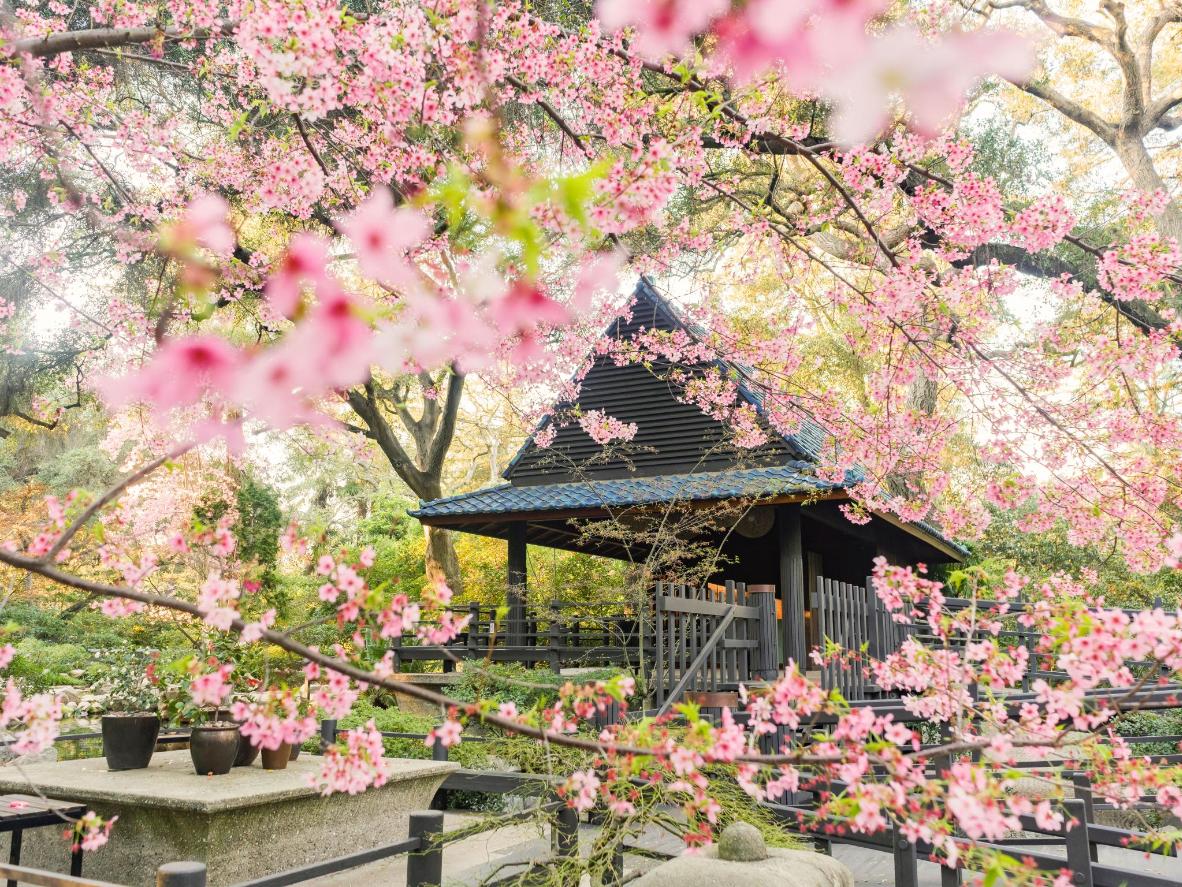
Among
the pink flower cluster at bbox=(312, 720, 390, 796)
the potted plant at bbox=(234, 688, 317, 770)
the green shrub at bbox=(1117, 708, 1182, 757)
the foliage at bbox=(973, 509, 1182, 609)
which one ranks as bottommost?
Answer: the green shrub at bbox=(1117, 708, 1182, 757)

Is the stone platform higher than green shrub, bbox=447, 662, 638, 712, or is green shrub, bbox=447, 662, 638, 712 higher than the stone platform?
green shrub, bbox=447, 662, 638, 712

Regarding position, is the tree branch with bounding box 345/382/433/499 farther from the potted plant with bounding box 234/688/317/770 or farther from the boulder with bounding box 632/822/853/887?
the potted plant with bounding box 234/688/317/770

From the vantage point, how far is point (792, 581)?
11.9 m

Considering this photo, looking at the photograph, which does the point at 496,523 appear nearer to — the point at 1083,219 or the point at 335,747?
the point at 1083,219

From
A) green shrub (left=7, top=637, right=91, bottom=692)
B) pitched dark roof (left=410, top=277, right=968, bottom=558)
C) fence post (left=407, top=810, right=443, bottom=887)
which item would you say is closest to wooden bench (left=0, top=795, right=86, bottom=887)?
fence post (left=407, top=810, right=443, bottom=887)

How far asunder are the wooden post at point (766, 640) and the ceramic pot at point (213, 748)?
5.40 meters

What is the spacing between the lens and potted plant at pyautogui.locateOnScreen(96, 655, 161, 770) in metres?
6.21

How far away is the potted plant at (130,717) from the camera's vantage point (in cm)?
621

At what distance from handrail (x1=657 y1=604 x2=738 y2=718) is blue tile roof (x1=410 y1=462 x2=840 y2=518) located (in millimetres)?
2550

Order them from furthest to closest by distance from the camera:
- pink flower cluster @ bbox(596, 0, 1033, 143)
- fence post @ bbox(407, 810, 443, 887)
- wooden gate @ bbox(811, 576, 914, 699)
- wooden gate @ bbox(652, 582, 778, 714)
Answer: wooden gate @ bbox(811, 576, 914, 699)
wooden gate @ bbox(652, 582, 778, 714)
fence post @ bbox(407, 810, 443, 887)
pink flower cluster @ bbox(596, 0, 1033, 143)

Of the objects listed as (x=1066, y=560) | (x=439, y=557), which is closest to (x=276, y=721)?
(x=439, y=557)

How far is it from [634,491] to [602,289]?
9037 millimetres

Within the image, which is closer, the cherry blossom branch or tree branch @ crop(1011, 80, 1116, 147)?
the cherry blossom branch

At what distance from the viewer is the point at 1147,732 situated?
529 inches
